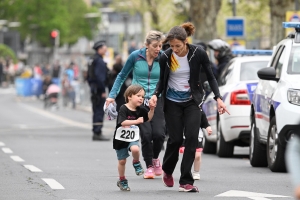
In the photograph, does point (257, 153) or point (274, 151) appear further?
point (257, 153)

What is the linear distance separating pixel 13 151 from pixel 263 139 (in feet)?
16.5

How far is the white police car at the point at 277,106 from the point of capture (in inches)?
473

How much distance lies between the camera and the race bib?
1038 cm

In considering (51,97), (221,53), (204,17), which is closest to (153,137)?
(221,53)

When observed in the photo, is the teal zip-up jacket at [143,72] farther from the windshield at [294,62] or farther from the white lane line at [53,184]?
the windshield at [294,62]

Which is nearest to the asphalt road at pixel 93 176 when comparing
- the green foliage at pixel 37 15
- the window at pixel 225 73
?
the window at pixel 225 73

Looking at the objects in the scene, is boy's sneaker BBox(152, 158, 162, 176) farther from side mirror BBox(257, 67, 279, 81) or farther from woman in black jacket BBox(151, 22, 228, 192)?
side mirror BBox(257, 67, 279, 81)

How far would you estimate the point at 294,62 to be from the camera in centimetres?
1277

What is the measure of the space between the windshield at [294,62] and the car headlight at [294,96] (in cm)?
57

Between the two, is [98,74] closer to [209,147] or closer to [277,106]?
[209,147]

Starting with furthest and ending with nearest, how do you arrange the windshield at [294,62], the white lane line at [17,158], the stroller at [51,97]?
the stroller at [51,97]
the white lane line at [17,158]
the windshield at [294,62]

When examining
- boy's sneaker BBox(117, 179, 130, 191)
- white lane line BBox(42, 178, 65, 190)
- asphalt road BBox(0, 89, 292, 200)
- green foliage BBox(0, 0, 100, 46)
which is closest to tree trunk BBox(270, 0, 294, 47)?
asphalt road BBox(0, 89, 292, 200)

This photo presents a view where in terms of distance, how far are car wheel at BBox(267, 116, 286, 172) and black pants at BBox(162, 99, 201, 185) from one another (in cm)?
224

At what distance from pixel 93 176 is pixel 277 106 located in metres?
2.30
